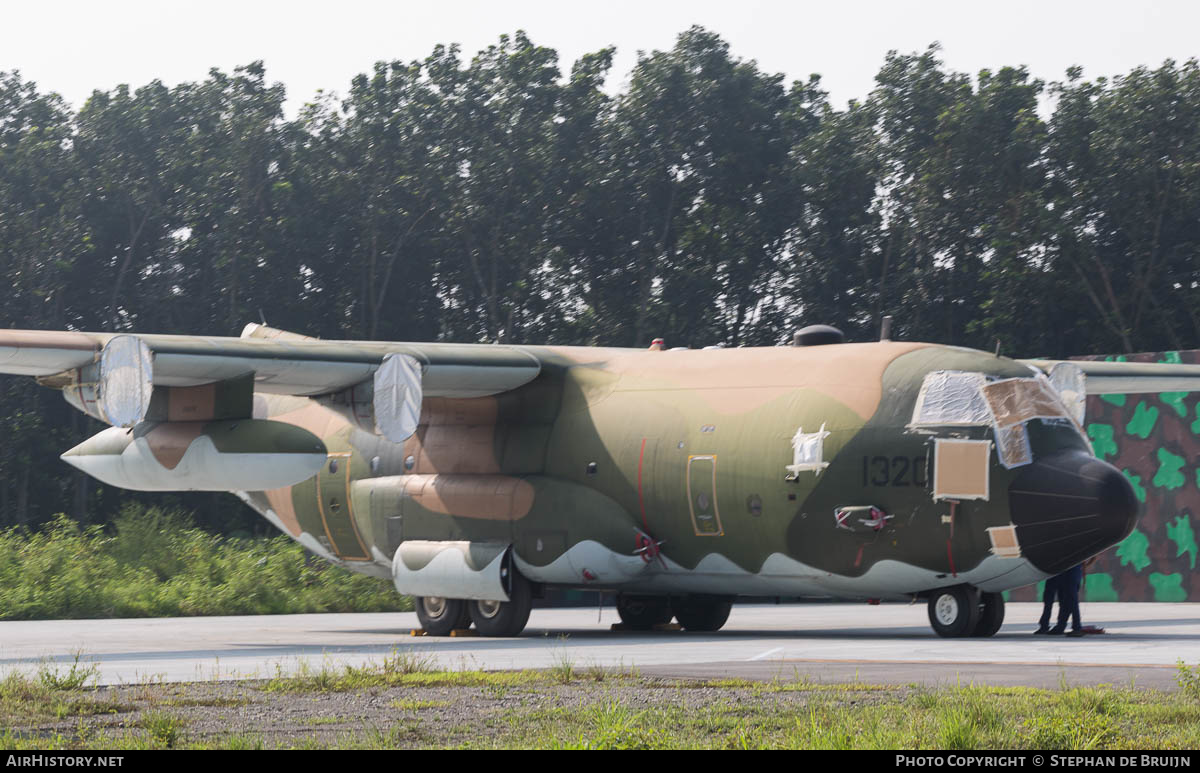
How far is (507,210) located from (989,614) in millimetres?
27906

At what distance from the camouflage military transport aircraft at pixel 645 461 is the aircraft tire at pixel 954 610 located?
0.09ft

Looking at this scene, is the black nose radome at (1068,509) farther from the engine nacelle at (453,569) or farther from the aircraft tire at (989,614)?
the engine nacelle at (453,569)

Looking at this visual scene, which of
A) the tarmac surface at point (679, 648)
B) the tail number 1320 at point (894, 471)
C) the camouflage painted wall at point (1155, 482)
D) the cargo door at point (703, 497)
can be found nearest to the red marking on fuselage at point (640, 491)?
the cargo door at point (703, 497)

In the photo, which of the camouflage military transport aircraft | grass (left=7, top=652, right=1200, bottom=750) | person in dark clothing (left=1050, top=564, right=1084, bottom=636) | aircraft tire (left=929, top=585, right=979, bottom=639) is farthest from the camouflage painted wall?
grass (left=7, top=652, right=1200, bottom=750)

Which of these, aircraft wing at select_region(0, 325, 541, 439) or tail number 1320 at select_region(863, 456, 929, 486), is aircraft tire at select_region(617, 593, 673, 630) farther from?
tail number 1320 at select_region(863, 456, 929, 486)

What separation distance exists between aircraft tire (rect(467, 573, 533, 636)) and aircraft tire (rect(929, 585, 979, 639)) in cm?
567

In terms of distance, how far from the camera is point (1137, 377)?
2447cm

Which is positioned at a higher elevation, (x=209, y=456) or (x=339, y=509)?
(x=209, y=456)

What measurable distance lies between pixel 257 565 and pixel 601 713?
73.8ft

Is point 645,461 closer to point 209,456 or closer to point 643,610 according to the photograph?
point 643,610

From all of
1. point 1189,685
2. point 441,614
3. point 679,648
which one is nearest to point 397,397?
point 441,614

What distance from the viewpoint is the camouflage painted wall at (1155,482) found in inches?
1176

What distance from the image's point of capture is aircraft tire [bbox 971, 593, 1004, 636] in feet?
64.1

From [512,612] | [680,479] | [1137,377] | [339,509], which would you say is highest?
[1137,377]
